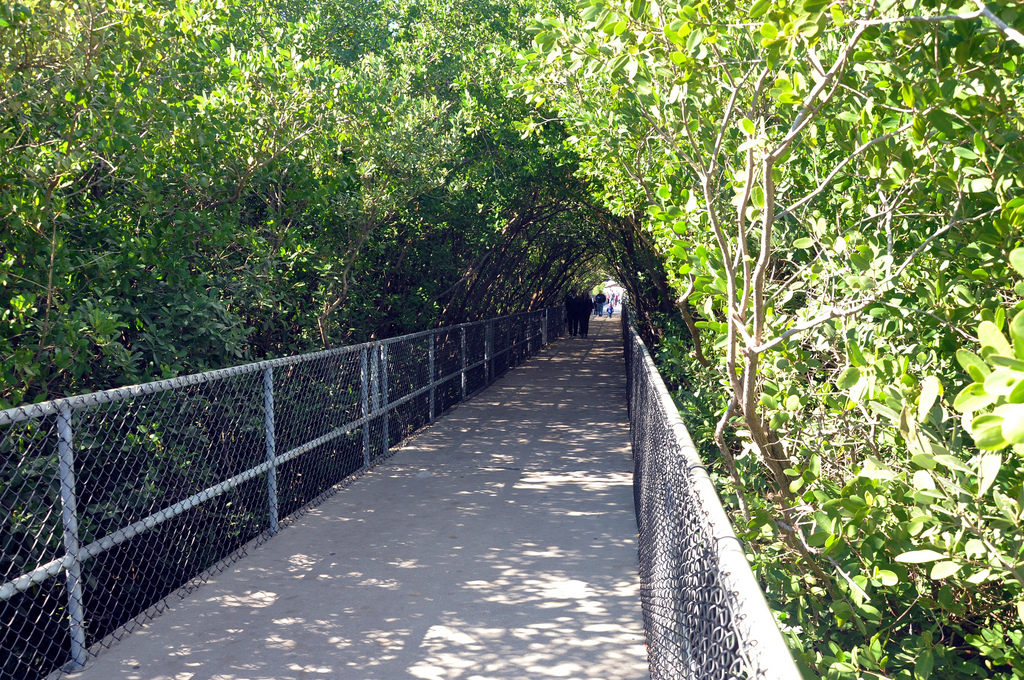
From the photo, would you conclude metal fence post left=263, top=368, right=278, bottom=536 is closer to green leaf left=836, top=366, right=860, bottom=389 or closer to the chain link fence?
the chain link fence

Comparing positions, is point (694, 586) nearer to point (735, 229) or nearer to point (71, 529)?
point (71, 529)

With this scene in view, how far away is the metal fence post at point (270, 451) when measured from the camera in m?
6.64

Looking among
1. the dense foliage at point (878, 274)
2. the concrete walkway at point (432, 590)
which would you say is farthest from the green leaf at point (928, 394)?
the concrete walkway at point (432, 590)

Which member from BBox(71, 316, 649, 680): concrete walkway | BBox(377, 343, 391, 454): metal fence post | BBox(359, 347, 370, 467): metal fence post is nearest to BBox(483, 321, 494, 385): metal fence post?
BBox(377, 343, 391, 454): metal fence post

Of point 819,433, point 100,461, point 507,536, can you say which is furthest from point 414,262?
point 819,433

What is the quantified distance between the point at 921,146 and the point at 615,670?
297 cm

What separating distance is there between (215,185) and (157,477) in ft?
9.71

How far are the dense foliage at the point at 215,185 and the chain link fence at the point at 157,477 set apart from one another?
0.43 m

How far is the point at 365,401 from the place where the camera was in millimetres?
8945

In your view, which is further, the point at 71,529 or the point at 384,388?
the point at 384,388

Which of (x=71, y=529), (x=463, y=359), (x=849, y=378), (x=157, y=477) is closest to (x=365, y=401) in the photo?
(x=157, y=477)

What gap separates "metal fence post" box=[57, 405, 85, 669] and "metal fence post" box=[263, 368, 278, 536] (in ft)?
7.58

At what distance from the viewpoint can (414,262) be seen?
13.5 m

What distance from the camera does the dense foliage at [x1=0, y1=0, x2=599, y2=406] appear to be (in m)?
5.18
